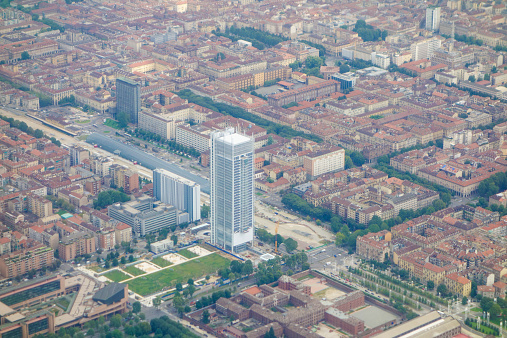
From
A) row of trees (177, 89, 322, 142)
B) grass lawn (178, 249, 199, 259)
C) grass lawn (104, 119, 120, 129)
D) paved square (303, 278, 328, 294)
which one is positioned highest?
row of trees (177, 89, 322, 142)

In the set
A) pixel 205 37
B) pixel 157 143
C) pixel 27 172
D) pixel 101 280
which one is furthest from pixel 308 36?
pixel 101 280

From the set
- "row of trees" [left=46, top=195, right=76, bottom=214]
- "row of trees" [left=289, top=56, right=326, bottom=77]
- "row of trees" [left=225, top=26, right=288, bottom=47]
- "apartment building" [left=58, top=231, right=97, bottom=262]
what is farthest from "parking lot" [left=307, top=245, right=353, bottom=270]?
"row of trees" [left=225, top=26, right=288, bottom=47]

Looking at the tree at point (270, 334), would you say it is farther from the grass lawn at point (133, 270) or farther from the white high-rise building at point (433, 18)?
the white high-rise building at point (433, 18)

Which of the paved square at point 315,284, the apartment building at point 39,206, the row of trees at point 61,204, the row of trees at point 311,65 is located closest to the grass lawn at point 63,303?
the apartment building at point 39,206

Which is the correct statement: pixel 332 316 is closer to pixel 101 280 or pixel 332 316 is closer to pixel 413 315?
pixel 413 315

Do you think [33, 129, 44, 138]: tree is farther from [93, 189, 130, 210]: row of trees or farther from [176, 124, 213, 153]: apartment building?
[93, 189, 130, 210]: row of trees

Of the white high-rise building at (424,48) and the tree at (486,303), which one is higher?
the white high-rise building at (424,48)
